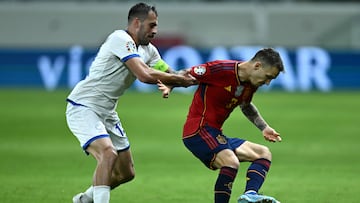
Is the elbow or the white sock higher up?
the elbow

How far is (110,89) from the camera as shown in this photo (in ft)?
32.4

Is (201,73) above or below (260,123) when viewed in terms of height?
above

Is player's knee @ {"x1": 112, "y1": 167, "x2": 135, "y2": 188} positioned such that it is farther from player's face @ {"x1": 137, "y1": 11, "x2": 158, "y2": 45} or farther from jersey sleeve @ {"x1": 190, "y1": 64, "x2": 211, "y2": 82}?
player's face @ {"x1": 137, "y1": 11, "x2": 158, "y2": 45}

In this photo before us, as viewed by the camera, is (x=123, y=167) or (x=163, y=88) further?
(x=123, y=167)

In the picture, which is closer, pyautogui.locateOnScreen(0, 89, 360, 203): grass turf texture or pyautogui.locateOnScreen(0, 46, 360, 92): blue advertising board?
pyautogui.locateOnScreen(0, 89, 360, 203): grass turf texture

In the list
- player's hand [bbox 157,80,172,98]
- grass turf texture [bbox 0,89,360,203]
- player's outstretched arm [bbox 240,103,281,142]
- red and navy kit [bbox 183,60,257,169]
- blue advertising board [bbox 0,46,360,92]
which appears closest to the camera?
player's hand [bbox 157,80,172,98]

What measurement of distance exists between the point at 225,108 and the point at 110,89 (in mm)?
1302

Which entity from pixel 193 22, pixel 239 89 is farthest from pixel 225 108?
pixel 193 22

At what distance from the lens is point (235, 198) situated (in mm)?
11438

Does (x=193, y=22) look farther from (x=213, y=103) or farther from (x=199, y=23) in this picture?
(x=213, y=103)

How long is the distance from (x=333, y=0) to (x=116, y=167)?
33453 millimetres

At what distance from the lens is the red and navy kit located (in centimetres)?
989

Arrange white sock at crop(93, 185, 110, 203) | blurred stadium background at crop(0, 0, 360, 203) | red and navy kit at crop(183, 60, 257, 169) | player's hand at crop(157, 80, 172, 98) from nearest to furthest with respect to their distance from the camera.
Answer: white sock at crop(93, 185, 110, 203) → player's hand at crop(157, 80, 172, 98) → red and navy kit at crop(183, 60, 257, 169) → blurred stadium background at crop(0, 0, 360, 203)

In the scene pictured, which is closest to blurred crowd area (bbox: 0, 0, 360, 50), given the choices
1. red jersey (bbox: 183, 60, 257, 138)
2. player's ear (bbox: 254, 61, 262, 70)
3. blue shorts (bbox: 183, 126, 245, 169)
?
red jersey (bbox: 183, 60, 257, 138)
